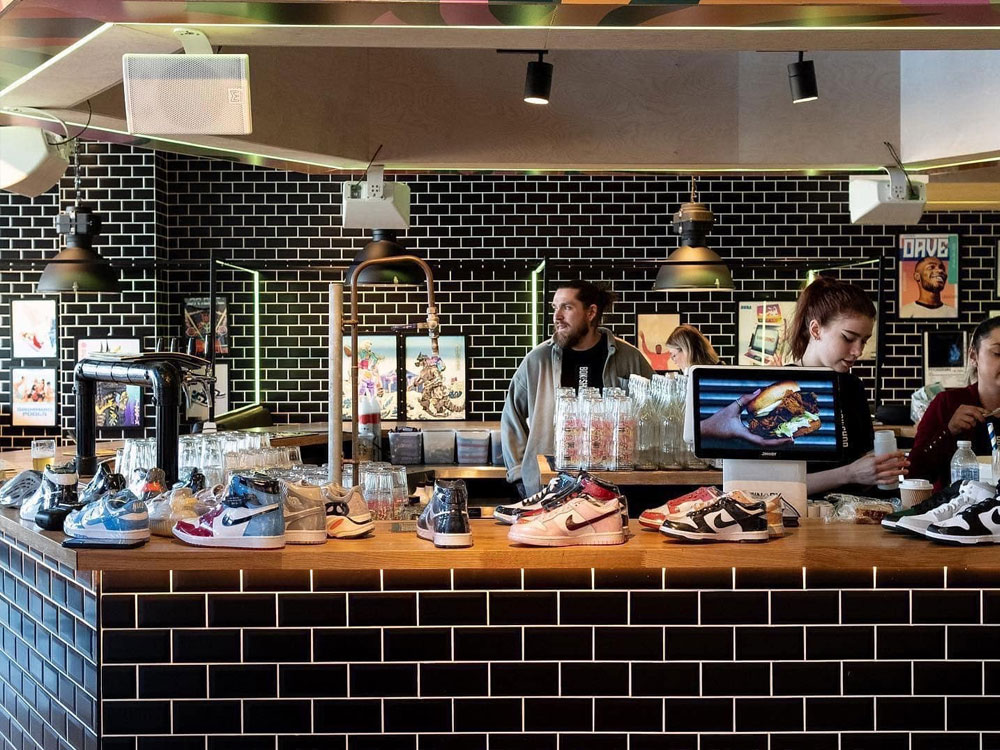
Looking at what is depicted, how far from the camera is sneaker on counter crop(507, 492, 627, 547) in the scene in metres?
2.43

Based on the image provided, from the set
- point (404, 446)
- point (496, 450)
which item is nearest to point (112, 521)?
point (404, 446)

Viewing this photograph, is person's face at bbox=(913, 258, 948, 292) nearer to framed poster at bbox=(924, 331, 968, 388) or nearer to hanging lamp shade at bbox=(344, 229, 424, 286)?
framed poster at bbox=(924, 331, 968, 388)

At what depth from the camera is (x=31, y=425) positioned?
24.6 ft

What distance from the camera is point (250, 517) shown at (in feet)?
7.99


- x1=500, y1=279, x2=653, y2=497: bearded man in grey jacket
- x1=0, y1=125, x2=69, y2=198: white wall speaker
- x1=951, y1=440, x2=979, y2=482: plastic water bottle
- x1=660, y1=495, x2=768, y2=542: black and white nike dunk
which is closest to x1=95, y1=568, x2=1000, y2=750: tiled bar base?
x1=660, y1=495, x2=768, y2=542: black and white nike dunk

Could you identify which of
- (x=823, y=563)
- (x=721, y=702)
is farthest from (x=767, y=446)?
(x=721, y=702)

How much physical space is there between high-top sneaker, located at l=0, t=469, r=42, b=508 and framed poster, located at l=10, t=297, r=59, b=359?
4.55 m

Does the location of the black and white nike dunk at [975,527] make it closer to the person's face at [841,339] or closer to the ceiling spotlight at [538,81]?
the person's face at [841,339]

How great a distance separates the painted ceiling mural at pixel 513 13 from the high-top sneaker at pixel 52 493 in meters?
1.28

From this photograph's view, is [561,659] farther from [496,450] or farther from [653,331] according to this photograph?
[653,331]

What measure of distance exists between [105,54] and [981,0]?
2.64 metres

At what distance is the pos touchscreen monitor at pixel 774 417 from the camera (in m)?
2.80

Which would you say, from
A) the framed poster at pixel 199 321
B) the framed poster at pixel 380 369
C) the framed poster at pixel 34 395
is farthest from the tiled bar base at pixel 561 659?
the framed poster at pixel 34 395

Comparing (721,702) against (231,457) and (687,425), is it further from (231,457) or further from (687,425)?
(231,457)
